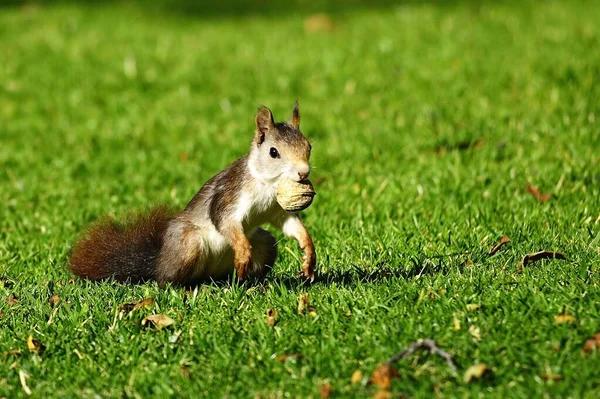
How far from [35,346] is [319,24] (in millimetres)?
7332

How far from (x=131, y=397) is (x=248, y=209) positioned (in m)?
1.07

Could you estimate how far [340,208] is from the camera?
19.5ft

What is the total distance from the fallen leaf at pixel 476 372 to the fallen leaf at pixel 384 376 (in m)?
0.25

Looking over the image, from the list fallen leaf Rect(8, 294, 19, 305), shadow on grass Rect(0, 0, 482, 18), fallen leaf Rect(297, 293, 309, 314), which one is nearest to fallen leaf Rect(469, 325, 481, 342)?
fallen leaf Rect(297, 293, 309, 314)

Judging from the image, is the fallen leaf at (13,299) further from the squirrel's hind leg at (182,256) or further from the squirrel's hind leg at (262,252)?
the squirrel's hind leg at (262,252)

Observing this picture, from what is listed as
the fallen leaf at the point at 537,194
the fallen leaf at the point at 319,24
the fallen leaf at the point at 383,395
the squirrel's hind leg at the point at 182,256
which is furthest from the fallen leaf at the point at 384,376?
the fallen leaf at the point at 319,24

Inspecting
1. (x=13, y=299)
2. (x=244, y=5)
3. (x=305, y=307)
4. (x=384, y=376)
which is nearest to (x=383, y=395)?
(x=384, y=376)

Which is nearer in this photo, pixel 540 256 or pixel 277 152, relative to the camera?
pixel 277 152

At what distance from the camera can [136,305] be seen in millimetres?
4141

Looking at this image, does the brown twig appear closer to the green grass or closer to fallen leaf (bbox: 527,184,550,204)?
the green grass

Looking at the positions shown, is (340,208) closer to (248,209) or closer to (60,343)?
(248,209)

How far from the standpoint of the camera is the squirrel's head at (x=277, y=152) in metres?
4.11

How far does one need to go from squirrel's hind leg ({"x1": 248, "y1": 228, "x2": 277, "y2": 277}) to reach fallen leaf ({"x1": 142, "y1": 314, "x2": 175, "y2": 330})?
69 centimetres

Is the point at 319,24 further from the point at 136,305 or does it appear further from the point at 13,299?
the point at 136,305
